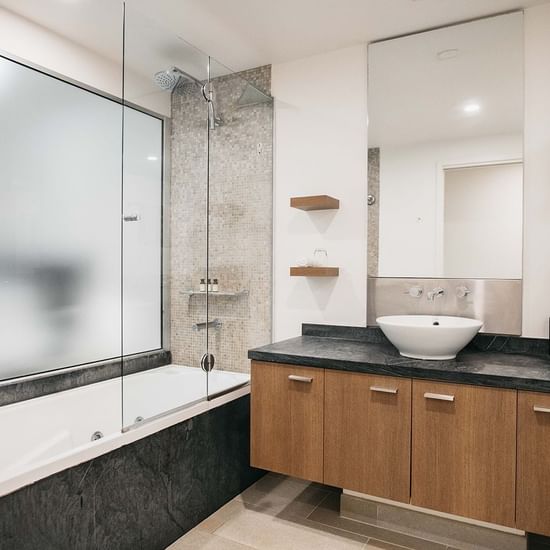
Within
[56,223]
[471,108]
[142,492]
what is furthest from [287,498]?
[471,108]

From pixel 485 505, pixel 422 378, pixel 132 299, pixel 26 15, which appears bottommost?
pixel 485 505

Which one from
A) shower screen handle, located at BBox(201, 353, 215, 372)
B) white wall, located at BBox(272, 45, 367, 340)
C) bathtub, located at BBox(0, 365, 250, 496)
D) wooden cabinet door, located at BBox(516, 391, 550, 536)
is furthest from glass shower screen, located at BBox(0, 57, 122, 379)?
wooden cabinet door, located at BBox(516, 391, 550, 536)

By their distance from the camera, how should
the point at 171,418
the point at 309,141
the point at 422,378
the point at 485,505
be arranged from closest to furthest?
the point at 485,505 < the point at 422,378 < the point at 171,418 < the point at 309,141

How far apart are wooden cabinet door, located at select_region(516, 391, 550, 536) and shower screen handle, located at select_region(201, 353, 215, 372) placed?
165 cm

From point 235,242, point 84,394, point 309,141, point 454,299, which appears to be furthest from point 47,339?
point 454,299

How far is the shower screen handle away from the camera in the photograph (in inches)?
106

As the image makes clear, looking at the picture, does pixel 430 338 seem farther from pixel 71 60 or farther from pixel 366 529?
pixel 71 60

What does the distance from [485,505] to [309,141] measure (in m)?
2.18

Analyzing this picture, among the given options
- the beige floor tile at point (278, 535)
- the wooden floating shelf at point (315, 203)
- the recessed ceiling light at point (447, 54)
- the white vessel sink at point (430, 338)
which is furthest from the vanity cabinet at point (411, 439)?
the recessed ceiling light at point (447, 54)

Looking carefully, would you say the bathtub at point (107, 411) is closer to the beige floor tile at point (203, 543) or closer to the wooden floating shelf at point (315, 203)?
the beige floor tile at point (203, 543)

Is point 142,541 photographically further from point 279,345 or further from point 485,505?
point 485,505

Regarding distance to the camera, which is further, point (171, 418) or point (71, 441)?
point (71, 441)

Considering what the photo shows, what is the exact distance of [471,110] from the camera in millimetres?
2484

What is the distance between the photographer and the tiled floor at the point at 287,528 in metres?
2.15
